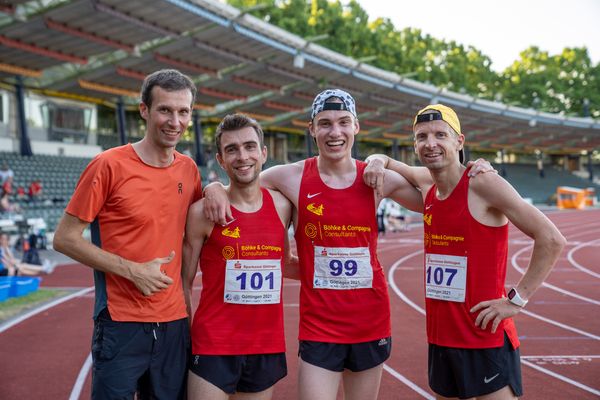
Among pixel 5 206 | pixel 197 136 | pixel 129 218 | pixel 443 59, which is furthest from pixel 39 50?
pixel 443 59

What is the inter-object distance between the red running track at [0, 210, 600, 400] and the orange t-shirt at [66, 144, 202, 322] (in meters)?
2.73

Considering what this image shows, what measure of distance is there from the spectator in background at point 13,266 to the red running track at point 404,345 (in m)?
0.53

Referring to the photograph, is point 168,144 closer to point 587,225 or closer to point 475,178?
point 475,178

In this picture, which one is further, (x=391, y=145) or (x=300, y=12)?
(x=391, y=145)

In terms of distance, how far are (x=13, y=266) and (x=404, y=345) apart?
8533mm

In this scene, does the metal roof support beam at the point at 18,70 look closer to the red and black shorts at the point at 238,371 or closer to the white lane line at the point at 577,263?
the white lane line at the point at 577,263

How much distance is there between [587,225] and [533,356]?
2481 centimetres

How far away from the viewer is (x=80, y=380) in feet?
18.7

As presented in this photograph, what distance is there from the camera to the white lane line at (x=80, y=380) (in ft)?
17.4

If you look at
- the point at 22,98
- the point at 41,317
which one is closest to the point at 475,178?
the point at 41,317

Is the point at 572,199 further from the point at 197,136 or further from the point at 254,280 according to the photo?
the point at 254,280

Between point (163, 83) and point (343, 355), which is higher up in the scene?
point (163, 83)

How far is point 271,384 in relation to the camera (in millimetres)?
2977

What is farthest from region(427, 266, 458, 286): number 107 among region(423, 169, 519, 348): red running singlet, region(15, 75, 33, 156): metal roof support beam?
region(15, 75, 33, 156): metal roof support beam
